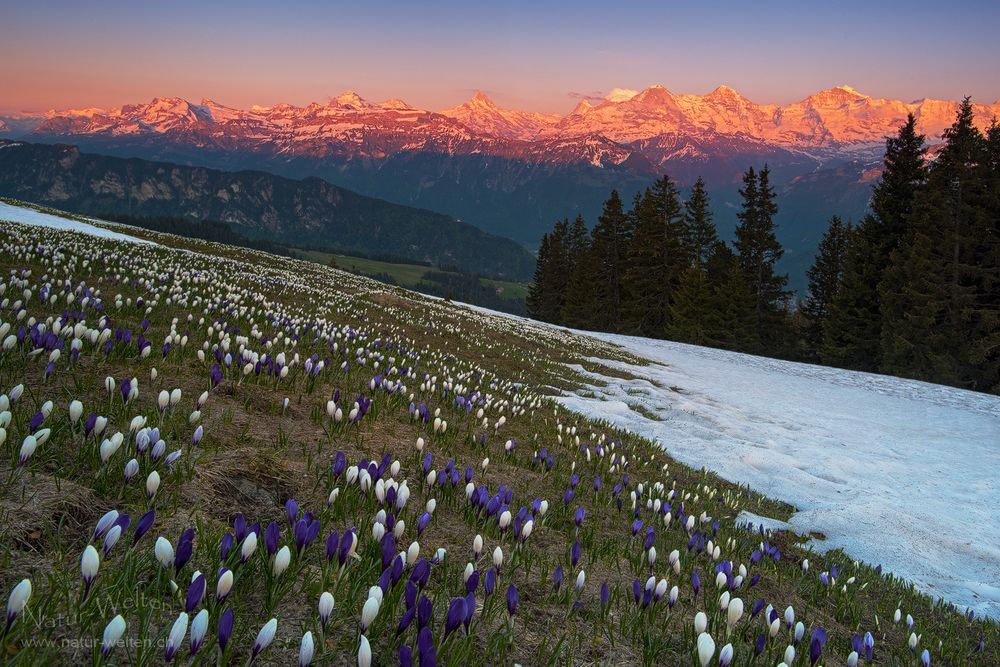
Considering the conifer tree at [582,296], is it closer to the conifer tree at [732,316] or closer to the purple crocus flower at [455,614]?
the conifer tree at [732,316]

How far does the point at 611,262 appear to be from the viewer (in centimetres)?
6969

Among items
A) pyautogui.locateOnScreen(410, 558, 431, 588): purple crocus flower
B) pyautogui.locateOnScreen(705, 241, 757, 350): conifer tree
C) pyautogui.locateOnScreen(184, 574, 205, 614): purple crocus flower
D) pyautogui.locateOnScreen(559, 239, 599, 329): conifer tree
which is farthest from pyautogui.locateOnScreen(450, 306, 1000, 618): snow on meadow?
pyautogui.locateOnScreen(559, 239, 599, 329): conifer tree

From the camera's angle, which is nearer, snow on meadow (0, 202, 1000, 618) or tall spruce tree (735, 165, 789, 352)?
snow on meadow (0, 202, 1000, 618)

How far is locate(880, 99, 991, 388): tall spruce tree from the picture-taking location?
107ft

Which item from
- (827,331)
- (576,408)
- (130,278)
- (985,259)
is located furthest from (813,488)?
(827,331)

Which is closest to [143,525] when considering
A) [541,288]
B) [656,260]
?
[656,260]

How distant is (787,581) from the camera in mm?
5184

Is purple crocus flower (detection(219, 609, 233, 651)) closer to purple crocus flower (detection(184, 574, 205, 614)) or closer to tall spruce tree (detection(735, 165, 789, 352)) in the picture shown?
purple crocus flower (detection(184, 574, 205, 614))

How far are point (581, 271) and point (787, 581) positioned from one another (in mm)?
70550

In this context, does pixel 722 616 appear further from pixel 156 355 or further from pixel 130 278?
pixel 130 278

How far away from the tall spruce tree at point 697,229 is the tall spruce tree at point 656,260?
3.89 feet

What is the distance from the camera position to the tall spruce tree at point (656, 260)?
62.2m

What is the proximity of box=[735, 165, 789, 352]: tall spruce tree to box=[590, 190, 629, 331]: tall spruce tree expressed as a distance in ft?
49.4

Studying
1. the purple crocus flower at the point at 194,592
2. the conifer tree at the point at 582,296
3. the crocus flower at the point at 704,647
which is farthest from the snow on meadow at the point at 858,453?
the conifer tree at the point at 582,296
